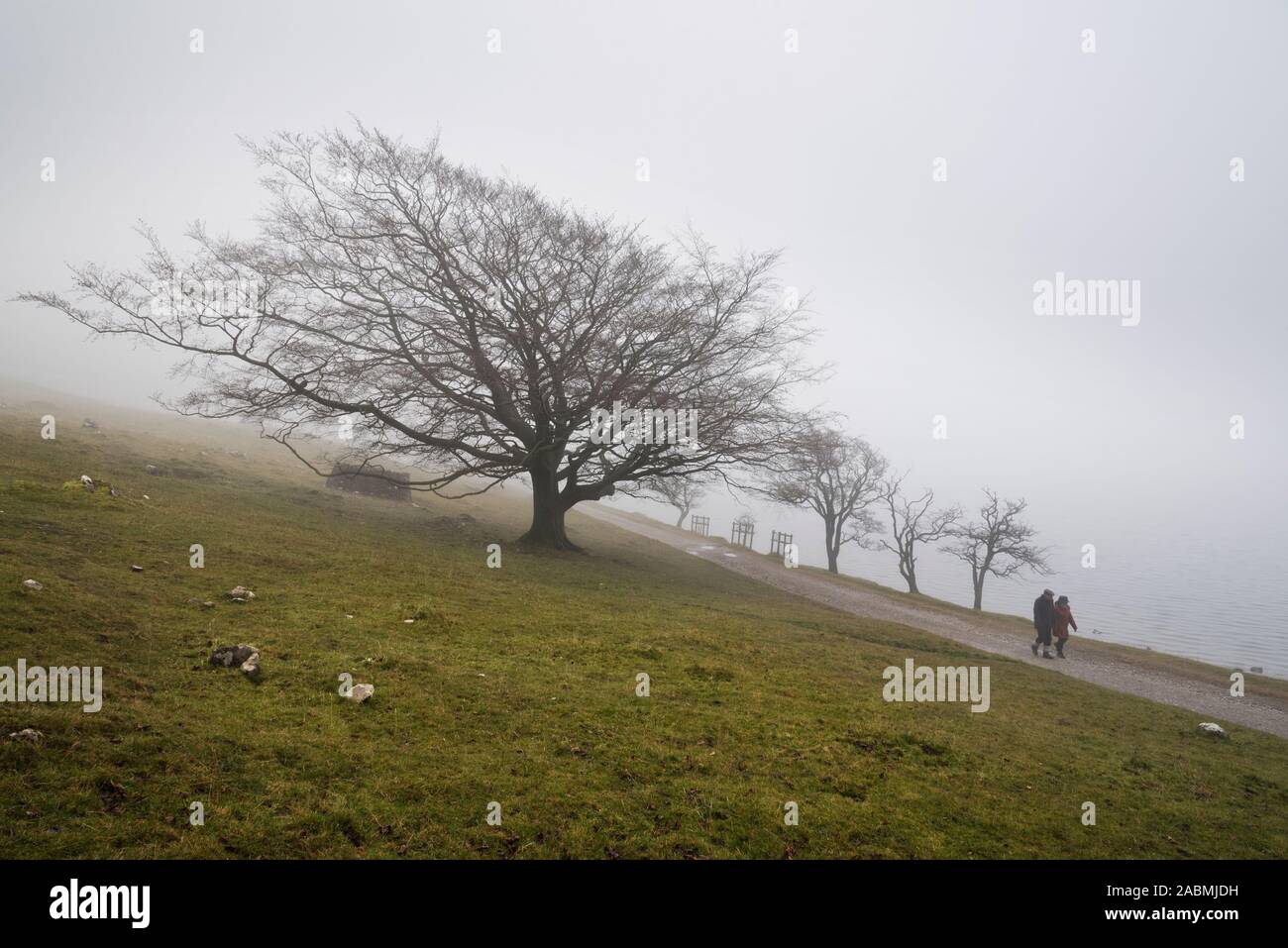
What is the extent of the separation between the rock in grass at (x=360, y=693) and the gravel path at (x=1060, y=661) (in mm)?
15743

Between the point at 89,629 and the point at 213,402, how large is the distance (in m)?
12.9

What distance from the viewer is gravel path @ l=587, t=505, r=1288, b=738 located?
45.2 feet

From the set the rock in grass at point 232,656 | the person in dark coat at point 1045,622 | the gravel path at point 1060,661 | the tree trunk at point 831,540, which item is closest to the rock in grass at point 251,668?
the rock in grass at point 232,656

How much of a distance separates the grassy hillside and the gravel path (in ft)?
8.68

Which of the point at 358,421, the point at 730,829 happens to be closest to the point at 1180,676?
the point at 730,829

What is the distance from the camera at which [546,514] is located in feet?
71.1

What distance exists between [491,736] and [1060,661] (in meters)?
18.4

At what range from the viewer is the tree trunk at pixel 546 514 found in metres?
21.4

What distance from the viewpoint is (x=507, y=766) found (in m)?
5.52
